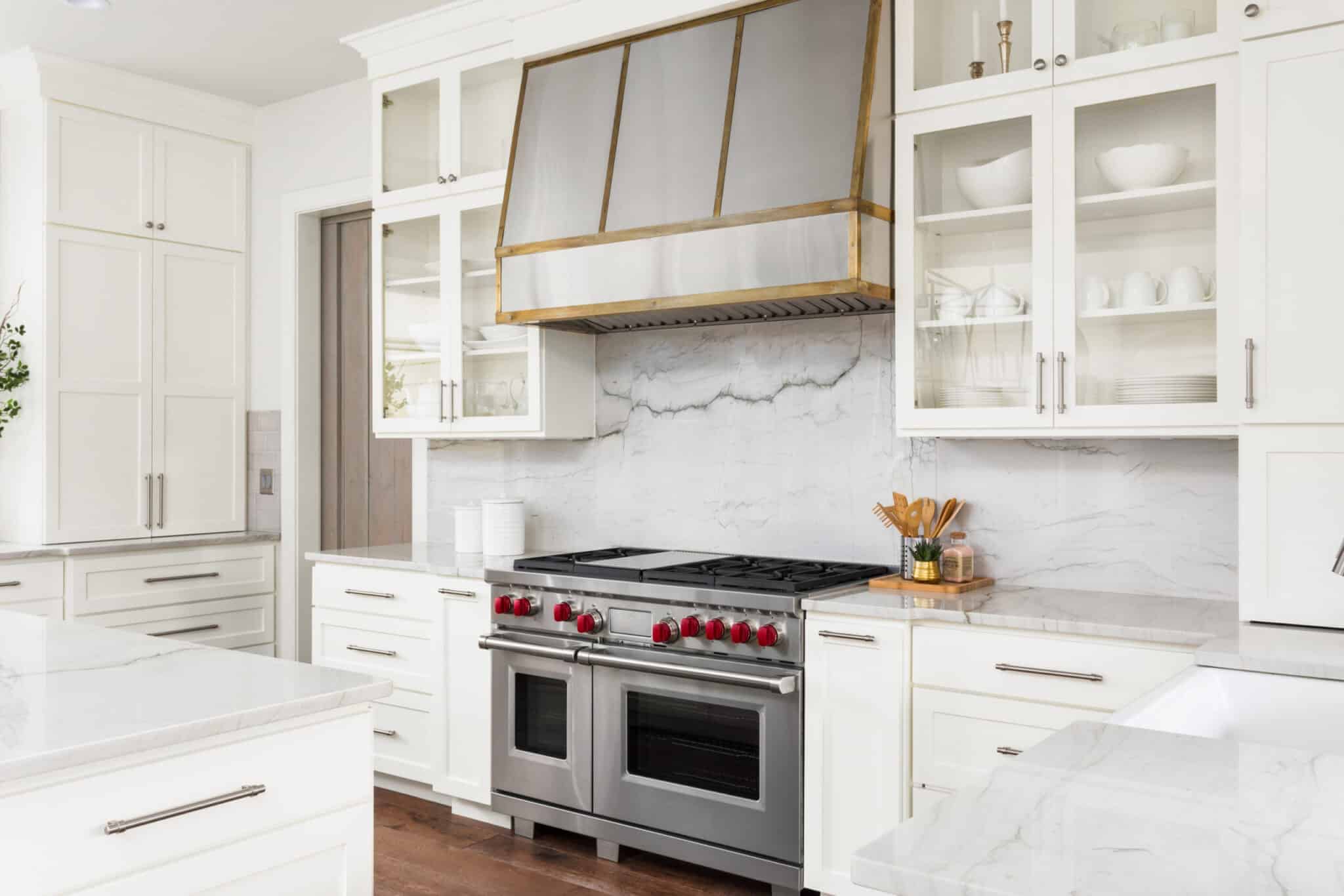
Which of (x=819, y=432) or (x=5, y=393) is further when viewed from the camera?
(x=5, y=393)

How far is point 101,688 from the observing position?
166cm

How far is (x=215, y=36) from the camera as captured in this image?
427 centimetres

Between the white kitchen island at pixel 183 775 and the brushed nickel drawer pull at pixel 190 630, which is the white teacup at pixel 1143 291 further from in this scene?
the brushed nickel drawer pull at pixel 190 630

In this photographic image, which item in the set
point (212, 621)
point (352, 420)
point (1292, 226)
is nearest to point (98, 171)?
point (352, 420)

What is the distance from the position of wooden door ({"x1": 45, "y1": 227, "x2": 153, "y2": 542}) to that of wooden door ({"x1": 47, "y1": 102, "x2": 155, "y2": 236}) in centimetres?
7

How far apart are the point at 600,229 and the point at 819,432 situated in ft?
3.12

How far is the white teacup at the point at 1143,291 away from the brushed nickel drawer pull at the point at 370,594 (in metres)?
2.56

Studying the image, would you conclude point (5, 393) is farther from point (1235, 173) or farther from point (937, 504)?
point (1235, 173)

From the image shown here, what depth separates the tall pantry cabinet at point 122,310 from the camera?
174 inches

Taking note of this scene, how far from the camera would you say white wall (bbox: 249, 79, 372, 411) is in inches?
188

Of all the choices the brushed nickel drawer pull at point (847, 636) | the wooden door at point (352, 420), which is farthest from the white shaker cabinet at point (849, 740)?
the wooden door at point (352, 420)

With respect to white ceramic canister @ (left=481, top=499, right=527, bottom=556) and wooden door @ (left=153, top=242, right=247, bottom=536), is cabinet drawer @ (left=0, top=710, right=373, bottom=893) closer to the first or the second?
white ceramic canister @ (left=481, top=499, right=527, bottom=556)

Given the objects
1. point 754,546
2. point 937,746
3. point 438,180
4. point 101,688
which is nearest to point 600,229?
point 438,180

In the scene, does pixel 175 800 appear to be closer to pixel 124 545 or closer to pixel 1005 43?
pixel 1005 43
